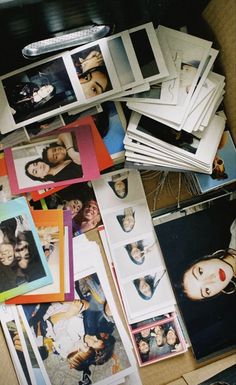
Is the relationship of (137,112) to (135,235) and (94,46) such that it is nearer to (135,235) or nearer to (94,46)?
(94,46)

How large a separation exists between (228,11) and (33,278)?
78cm

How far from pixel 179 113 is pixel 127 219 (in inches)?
11.9

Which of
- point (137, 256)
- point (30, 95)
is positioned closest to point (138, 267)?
point (137, 256)

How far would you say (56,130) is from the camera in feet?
3.63

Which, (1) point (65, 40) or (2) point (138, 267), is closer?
(1) point (65, 40)

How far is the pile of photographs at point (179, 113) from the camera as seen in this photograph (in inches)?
41.9

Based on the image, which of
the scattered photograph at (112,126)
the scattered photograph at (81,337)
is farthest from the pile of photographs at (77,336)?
the scattered photograph at (112,126)

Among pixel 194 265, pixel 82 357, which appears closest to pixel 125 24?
pixel 194 265

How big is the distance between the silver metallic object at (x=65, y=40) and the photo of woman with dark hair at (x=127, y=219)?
430mm

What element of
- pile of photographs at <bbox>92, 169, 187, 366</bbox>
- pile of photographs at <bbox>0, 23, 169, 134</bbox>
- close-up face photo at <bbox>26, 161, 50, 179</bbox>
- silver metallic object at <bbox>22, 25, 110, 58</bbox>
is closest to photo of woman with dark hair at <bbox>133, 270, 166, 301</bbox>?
pile of photographs at <bbox>92, 169, 187, 366</bbox>

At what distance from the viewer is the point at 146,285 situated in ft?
3.78

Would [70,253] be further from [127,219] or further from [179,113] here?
[179,113]

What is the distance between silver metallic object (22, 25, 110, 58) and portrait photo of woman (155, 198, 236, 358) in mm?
494

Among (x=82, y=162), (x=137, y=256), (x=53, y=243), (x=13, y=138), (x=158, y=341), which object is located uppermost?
(x=13, y=138)
